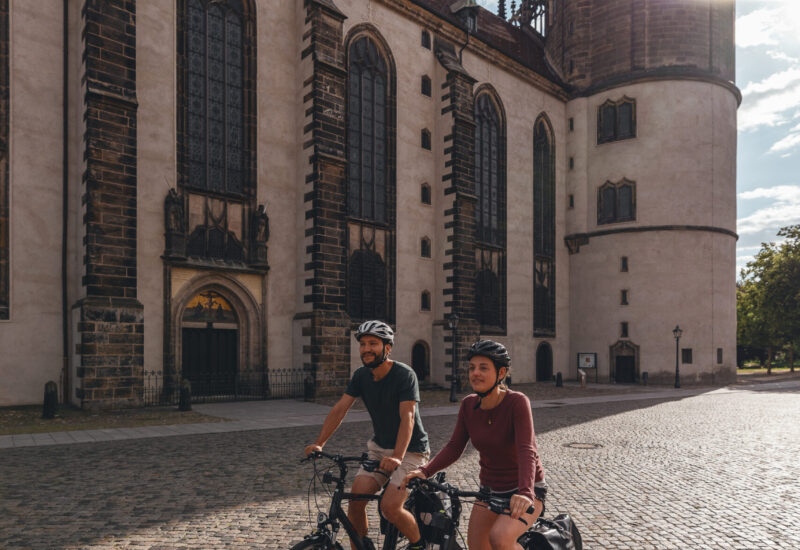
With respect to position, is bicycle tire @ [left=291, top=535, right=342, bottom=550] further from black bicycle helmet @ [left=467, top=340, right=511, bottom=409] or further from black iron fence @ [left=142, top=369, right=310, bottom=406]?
black iron fence @ [left=142, top=369, right=310, bottom=406]

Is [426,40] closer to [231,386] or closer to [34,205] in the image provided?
[231,386]

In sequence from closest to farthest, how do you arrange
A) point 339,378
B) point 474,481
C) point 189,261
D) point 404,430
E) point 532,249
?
1. point 404,430
2. point 474,481
3. point 189,261
4. point 339,378
5. point 532,249

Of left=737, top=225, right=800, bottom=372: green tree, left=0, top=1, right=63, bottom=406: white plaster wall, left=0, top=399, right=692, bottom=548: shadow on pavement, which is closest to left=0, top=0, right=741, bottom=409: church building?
left=0, top=1, right=63, bottom=406: white plaster wall

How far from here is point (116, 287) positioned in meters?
17.5

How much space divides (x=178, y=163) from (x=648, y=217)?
1007 inches

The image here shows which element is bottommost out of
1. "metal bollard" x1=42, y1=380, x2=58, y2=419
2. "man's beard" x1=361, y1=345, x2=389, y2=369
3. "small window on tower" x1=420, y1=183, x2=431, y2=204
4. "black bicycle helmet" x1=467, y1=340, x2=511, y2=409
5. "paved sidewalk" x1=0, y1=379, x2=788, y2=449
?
"paved sidewalk" x1=0, y1=379, x2=788, y2=449

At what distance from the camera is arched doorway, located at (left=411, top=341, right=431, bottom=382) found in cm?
2678

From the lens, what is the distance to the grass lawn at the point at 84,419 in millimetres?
13773

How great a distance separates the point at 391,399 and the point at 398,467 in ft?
1.54

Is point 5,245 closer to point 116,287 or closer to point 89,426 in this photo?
point 116,287

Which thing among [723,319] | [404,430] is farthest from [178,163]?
[723,319]

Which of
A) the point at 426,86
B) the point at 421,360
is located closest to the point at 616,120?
the point at 426,86

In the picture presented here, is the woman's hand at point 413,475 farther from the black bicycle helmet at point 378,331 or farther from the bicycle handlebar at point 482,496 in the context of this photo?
the black bicycle helmet at point 378,331

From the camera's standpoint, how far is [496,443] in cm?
361
